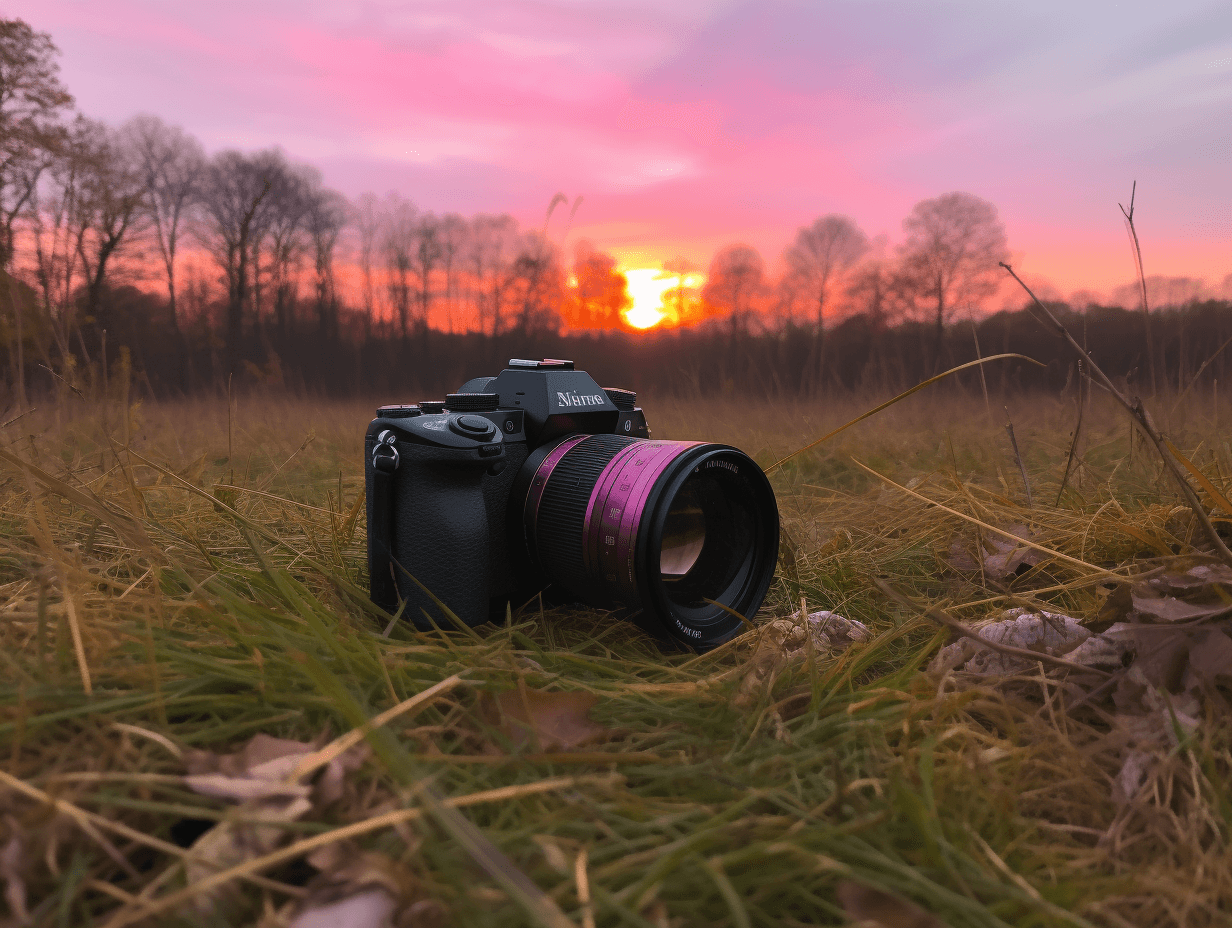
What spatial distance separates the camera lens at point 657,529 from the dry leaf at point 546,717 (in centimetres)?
36

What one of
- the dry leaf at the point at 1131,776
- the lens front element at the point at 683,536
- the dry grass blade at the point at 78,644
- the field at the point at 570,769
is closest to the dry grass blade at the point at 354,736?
the field at the point at 570,769

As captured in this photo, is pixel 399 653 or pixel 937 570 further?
pixel 937 570

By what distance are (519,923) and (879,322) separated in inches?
287

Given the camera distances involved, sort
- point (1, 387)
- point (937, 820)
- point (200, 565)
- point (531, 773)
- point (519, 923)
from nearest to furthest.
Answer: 1. point (519, 923)
2. point (937, 820)
3. point (531, 773)
4. point (200, 565)
5. point (1, 387)

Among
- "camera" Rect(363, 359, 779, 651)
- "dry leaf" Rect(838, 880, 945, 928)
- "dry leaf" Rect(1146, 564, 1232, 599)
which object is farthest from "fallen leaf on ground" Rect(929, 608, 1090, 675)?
"dry leaf" Rect(838, 880, 945, 928)

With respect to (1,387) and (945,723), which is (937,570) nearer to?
(945,723)

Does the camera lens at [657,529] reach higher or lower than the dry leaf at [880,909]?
higher

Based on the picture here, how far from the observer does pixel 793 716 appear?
1226 mm

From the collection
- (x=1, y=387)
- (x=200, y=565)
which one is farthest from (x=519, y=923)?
(x=1, y=387)

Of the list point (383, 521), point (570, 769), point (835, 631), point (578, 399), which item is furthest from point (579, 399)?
point (570, 769)

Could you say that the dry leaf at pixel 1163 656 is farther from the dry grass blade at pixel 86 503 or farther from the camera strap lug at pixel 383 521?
the dry grass blade at pixel 86 503

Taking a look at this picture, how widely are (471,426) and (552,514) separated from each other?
0.27 m

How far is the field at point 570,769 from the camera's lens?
745mm

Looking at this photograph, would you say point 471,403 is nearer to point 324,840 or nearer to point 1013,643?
point 324,840
